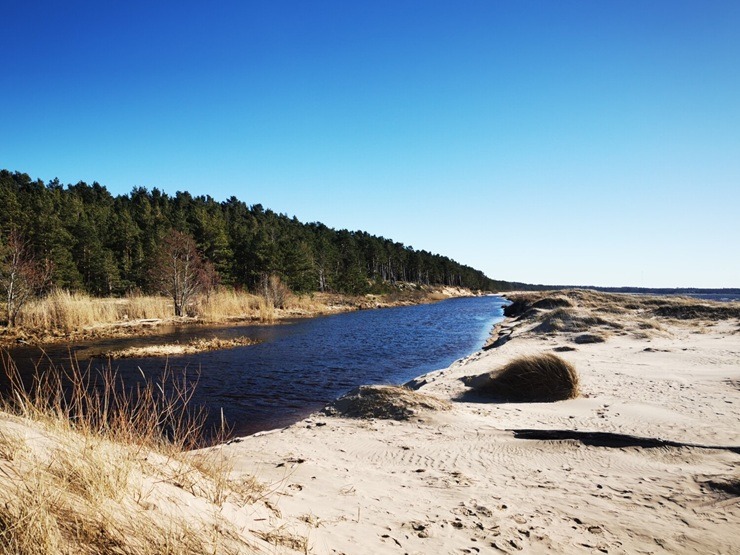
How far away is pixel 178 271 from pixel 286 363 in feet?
66.9

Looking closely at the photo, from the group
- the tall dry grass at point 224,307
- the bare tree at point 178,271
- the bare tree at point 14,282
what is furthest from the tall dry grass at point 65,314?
the tall dry grass at point 224,307

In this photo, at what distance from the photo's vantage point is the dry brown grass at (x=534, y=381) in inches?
369

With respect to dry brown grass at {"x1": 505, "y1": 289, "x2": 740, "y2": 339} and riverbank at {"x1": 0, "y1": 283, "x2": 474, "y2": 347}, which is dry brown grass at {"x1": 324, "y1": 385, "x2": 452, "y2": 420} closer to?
dry brown grass at {"x1": 505, "y1": 289, "x2": 740, "y2": 339}

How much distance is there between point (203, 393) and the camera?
12.5 m

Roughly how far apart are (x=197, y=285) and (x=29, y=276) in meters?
12.1

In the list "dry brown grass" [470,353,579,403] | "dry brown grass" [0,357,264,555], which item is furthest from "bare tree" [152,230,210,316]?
"dry brown grass" [0,357,264,555]

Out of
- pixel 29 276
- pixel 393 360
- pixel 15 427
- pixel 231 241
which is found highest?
pixel 231 241

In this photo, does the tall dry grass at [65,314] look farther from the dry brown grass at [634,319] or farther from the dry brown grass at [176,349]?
the dry brown grass at [634,319]

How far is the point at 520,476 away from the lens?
5117 mm

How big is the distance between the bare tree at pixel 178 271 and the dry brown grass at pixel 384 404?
2824 centimetres

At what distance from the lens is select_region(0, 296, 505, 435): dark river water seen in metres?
11.4

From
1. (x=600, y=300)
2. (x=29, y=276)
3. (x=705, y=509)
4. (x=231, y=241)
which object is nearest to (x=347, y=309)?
(x=231, y=241)

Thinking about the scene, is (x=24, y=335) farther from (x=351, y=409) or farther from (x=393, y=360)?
(x=351, y=409)

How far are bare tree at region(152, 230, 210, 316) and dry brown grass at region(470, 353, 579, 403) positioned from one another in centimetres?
2945
